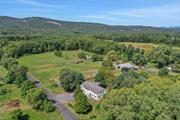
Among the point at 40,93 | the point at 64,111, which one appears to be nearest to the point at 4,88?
the point at 40,93

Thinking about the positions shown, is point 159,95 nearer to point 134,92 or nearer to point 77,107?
point 134,92

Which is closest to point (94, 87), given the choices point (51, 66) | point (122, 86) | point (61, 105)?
point (122, 86)

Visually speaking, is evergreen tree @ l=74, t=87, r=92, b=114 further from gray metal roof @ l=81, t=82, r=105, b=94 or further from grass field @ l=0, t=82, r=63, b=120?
gray metal roof @ l=81, t=82, r=105, b=94

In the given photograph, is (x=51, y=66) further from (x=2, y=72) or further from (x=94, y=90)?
(x=94, y=90)

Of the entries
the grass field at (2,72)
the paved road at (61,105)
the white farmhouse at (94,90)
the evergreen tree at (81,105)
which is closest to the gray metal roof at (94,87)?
the white farmhouse at (94,90)

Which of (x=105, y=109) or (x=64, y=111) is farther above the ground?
(x=105, y=109)

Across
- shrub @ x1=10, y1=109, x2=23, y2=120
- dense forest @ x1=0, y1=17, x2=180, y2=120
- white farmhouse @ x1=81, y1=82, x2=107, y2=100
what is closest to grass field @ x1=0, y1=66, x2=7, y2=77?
dense forest @ x1=0, y1=17, x2=180, y2=120
